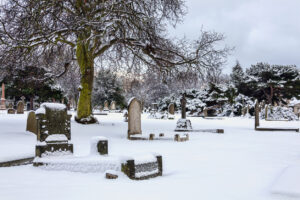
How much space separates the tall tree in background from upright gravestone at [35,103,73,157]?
20.6 feet

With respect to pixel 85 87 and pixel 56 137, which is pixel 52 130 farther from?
pixel 85 87

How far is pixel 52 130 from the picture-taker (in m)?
5.95

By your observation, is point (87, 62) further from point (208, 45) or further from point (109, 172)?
point (109, 172)

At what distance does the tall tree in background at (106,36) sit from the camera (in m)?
12.2

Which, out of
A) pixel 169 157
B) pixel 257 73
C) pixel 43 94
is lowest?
pixel 169 157

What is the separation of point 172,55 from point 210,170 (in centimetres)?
1076

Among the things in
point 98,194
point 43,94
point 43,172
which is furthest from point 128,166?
point 43,94

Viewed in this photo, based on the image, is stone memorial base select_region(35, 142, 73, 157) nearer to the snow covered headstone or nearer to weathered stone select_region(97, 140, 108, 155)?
the snow covered headstone

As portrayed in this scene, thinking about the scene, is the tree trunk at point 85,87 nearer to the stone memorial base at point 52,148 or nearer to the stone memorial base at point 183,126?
the stone memorial base at point 183,126

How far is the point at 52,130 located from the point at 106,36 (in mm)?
8402

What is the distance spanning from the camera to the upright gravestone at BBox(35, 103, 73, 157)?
225 inches

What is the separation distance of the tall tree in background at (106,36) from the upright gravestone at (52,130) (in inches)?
247

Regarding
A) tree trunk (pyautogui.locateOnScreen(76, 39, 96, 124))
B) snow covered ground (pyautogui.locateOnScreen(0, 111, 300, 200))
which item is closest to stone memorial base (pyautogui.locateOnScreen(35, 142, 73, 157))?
snow covered ground (pyautogui.locateOnScreen(0, 111, 300, 200))

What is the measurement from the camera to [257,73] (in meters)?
41.2
